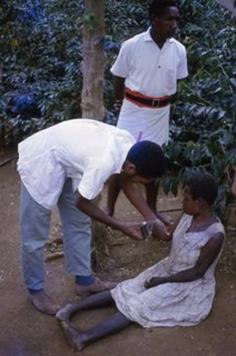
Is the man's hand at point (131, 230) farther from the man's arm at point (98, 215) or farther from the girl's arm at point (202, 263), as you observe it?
the girl's arm at point (202, 263)

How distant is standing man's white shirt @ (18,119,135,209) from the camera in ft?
8.33

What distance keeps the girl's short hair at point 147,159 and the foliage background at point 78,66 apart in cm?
84

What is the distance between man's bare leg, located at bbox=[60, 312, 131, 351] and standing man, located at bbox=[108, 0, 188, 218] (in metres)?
1.05

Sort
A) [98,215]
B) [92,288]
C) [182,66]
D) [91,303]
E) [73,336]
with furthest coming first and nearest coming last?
1. [182,66]
2. [92,288]
3. [91,303]
4. [73,336]
5. [98,215]

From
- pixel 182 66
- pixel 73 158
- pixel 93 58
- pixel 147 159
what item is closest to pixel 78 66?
pixel 182 66

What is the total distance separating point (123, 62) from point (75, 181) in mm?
1053

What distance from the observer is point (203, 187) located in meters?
2.80

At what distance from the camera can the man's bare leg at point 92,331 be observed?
278 centimetres

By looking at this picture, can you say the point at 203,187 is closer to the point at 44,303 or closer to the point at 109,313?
the point at 109,313

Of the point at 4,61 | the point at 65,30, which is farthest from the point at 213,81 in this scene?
the point at 4,61

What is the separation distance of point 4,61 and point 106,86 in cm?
175

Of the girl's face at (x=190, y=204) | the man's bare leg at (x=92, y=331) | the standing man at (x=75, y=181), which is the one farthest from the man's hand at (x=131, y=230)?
the man's bare leg at (x=92, y=331)

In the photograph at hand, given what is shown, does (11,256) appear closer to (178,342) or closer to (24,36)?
(178,342)

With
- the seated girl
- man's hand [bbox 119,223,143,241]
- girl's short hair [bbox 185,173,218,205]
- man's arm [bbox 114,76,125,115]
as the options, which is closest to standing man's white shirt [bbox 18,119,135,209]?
man's hand [bbox 119,223,143,241]
